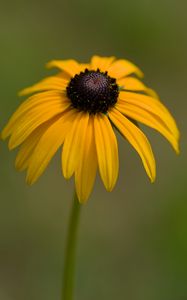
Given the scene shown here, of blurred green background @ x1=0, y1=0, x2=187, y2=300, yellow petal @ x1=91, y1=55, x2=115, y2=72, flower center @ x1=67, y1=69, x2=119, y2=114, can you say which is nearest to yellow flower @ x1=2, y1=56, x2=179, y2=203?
flower center @ x1=67, y1=69, x2=119, y2=114

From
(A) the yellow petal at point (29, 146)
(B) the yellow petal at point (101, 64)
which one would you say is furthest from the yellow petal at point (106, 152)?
(B) the yellow petal at point (101, 64)

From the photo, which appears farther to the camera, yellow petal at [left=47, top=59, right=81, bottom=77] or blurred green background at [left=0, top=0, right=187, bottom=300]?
blurred green background at [left=0, top=0, right=187, bottom=300]

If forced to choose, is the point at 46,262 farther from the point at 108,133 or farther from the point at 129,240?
the point at 108,133

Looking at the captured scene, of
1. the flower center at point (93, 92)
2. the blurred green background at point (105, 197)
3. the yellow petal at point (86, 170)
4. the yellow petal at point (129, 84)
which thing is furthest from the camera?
the blurred green background at point (105, 197)

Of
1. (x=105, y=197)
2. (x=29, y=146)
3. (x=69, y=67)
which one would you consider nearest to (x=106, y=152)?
(x=29, y=146)

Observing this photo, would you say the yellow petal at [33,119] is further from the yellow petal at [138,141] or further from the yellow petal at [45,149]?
the yellow petal at [138,141]

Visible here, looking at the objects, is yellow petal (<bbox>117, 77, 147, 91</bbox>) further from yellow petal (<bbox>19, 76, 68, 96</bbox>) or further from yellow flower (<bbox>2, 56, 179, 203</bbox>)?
yellow petal (<bbox>19, 76, 68, 96</bbox>)
